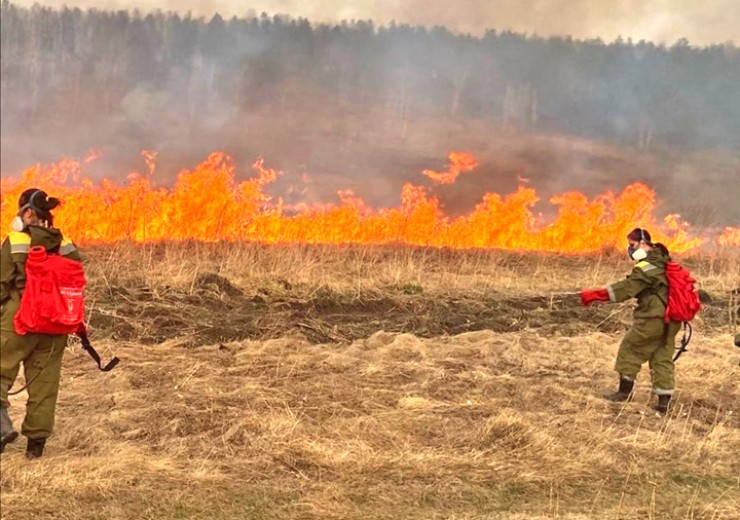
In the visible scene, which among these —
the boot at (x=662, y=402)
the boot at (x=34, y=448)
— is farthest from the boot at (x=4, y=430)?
the boot at (x=662, y=402)

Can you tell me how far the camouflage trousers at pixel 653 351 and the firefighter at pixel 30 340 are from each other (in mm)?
5110

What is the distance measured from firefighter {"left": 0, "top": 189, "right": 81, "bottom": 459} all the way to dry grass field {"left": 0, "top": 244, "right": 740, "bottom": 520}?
249 mm

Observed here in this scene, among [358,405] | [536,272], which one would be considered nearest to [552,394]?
[358,405]

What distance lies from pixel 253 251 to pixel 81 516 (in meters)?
9.49

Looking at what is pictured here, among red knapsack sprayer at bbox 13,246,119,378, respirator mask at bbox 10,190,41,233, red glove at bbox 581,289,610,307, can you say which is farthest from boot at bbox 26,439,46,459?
red glove at bbox 581,289,610,307

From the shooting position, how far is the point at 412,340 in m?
8.38

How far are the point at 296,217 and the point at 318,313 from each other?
21.4ft

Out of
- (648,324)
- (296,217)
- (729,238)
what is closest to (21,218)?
(648,324)

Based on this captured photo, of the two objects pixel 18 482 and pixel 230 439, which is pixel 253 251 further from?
pixel 18 482

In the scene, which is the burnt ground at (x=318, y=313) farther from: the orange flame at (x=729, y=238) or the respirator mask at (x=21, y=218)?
the orange flame at (x=729, y=238)

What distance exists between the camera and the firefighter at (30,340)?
4.28 m

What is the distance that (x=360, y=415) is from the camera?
5695 mm

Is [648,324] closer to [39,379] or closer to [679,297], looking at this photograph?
[679,297]

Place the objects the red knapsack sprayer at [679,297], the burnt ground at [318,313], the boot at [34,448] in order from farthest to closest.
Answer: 1. the burnt ground at [318,313]
2. the red knapsack sprayer at [679,297]
3. the boot at [34,448]
